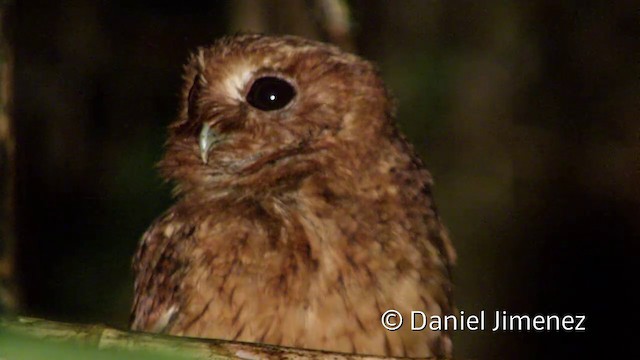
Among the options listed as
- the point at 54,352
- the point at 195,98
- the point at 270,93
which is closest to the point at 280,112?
the point at 270,93

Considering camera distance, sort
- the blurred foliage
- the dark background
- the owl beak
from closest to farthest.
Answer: the blurred foliage, the owl beak, the dark background

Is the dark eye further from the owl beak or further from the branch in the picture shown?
the branch

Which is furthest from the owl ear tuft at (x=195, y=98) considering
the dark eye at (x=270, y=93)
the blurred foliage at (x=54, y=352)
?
the blurred foliage at (x=54, y=352)

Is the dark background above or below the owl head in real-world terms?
above

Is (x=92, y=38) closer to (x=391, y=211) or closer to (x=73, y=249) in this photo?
(x=73, y=249)

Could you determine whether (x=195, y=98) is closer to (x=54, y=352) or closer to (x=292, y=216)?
(x=292, y=216)

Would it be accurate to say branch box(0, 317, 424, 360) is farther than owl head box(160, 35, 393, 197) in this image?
No

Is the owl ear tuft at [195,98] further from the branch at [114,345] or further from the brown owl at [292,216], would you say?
the branch at [114,345]

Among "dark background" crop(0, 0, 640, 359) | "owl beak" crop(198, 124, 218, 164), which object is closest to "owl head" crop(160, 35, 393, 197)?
"owl beak" crop(198, 124, 218, 164)
